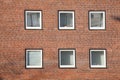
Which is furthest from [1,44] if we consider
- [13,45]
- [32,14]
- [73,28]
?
[73,28]

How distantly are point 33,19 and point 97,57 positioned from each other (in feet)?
12.9

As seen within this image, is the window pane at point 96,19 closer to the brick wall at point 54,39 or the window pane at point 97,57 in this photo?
the brick wall at point 54,39

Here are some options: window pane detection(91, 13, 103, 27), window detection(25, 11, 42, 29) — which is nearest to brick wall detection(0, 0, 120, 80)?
window detection(25, 11, 42, 29)

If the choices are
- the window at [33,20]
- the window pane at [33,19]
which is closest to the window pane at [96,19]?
the window at [33,20]

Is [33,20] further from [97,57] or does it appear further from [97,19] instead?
[97,57]

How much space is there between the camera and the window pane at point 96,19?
19.8m

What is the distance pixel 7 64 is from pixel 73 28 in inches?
154

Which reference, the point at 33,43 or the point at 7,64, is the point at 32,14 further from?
the point at 7,64

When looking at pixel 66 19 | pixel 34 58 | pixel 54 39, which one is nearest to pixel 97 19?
pixel 66 19

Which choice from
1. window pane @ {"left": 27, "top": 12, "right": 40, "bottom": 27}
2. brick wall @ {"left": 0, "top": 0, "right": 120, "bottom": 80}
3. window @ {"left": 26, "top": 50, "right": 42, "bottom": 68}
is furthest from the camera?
window pane @ {"left": 27, "top": 12, "right": 40, "bottom": 27}

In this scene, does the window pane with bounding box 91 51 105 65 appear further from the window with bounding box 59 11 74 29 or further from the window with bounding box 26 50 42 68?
the window with bounding box 26 50 42 68

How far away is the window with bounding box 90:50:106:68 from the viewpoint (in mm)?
19717

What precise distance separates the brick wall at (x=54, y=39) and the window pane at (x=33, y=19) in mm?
346

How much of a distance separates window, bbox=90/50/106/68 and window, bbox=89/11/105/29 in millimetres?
1322
